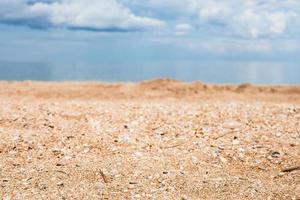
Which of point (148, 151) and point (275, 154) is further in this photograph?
point (148, 151)

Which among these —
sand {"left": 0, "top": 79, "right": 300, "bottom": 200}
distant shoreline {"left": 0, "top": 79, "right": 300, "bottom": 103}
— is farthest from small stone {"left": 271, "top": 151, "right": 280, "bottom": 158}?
distant shoreline {"left": 0, "top": 79, "right": 300, "bottom": 103}

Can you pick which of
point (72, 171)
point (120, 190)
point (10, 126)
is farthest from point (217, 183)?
point (10, 126)

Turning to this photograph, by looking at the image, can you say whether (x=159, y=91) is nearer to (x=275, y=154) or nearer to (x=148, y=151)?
(x=148, y=151)

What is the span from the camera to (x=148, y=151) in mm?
9156

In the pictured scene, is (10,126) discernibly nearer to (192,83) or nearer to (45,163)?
(45,163)

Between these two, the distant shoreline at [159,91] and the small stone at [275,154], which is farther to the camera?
the distant shoreline at [159,91]

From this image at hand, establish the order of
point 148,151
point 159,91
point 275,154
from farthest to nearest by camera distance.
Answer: point 159,91, point 148,151, point 275,154

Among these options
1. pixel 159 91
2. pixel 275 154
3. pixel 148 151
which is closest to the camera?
pixel 275 154

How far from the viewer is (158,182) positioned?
25.2ft

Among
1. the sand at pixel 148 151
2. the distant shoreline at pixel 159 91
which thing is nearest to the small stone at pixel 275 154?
the sand at pixel 148 151

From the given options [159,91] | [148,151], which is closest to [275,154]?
[148,151]

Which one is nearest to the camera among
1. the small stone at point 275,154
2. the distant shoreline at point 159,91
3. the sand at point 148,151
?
the sand at point 148,151

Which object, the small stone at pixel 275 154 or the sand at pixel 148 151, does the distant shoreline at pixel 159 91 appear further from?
the small stone at pixel 275 154

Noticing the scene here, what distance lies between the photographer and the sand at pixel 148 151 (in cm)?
746
